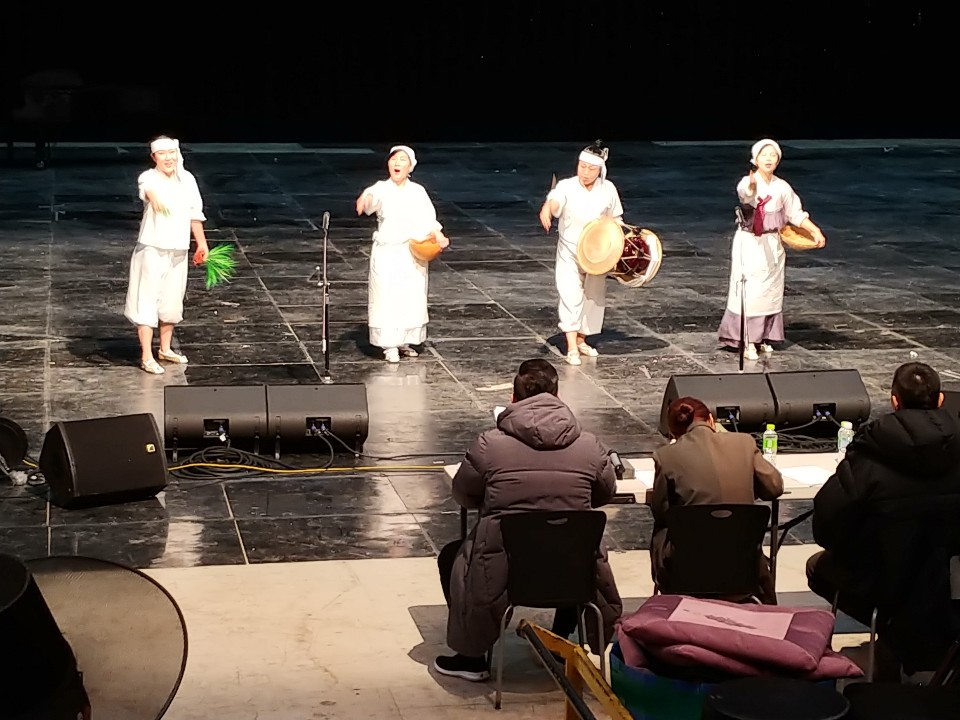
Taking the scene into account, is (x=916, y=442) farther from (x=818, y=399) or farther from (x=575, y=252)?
(x=575, y=252)

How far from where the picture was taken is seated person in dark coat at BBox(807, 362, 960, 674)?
5.89 meters

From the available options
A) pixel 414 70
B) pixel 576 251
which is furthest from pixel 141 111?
pixel 576 251

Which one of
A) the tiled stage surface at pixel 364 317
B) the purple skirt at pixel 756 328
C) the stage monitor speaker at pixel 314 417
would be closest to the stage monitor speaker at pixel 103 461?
the tiled stage surface at pixel 364 317

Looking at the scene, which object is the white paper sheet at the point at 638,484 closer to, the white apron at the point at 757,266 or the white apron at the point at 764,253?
the white apron at the point at 764,253

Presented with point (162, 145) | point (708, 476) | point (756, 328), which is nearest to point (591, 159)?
point (756, 328)

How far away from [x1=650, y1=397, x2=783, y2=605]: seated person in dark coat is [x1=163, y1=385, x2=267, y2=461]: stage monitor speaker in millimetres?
3739

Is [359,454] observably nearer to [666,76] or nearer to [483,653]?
[483,653]

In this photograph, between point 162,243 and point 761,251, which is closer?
point 162,243

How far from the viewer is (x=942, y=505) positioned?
591 cm

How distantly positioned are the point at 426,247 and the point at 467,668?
5559 mm

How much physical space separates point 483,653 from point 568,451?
0.87m

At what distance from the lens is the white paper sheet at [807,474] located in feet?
23.5

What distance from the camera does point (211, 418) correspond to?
958 cm

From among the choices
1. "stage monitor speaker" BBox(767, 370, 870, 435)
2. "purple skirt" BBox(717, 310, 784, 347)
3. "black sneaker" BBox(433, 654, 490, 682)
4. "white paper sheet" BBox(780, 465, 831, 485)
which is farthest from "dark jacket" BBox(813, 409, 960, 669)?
"purple skirt" BBox(717, 310, 784, 347)
